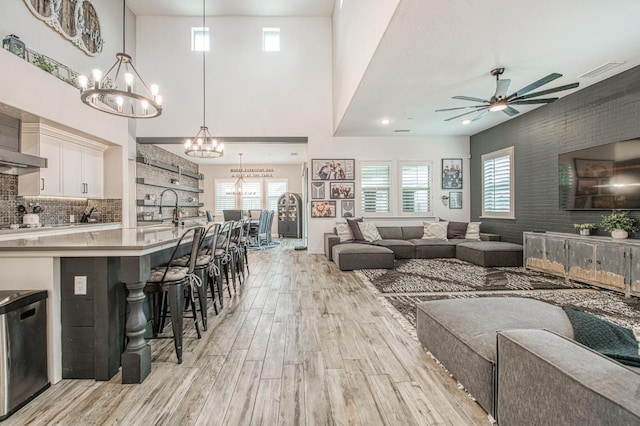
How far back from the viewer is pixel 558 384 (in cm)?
114

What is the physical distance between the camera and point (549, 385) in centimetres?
119

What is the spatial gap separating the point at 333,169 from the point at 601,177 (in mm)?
4865

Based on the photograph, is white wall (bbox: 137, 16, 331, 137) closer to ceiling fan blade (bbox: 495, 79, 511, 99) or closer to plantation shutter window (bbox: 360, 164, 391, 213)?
plantation shutter window (bbox: 360, 164, 391, 213)

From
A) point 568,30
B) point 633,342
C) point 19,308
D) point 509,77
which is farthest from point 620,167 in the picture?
point 19,308

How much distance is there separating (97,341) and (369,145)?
6764 millimetres

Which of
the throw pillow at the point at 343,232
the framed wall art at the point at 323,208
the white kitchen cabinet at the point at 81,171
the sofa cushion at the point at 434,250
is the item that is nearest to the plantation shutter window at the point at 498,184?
the sofa cushion at the point at 434,250

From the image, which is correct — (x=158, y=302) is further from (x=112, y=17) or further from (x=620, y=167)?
(x=112, y=17)

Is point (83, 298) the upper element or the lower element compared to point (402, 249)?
upper

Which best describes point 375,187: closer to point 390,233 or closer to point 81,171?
point 390,233

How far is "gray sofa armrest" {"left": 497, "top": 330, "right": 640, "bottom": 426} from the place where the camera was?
975 mm

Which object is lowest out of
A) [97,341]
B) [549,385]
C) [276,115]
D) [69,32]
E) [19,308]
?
[97,341]

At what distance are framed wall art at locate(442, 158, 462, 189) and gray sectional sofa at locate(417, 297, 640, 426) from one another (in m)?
5.99

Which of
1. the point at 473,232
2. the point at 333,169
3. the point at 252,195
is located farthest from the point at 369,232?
the point at 252,195

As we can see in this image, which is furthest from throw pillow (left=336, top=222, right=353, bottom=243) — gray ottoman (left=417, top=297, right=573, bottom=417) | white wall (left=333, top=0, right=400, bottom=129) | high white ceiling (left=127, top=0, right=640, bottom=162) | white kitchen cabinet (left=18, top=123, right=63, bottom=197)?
white kitchen cabinet (left=18, top=123, right=63, bottom=197)
